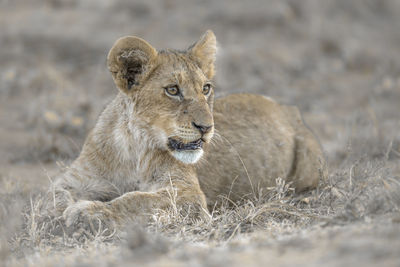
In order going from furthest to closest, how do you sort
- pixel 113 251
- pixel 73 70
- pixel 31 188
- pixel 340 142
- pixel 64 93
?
pixel 73 70, pixel 64 93, pixel 340 142, pixel 31 188, pixel 113 251

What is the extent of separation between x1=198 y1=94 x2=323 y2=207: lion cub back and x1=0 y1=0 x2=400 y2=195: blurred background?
1.22 metres

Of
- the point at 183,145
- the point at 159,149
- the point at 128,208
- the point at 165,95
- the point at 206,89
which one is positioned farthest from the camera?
the point at 206,89

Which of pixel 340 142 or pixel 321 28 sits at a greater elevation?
pixel 321 28

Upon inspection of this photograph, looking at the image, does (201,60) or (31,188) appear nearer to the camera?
(201,60)

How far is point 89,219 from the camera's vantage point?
409 centimetres

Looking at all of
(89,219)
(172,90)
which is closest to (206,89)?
(172,90)

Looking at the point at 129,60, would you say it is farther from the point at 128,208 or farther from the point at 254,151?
the point at 254,151

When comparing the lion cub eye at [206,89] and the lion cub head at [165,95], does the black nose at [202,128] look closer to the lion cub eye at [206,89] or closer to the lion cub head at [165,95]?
the lion cub head at [165,95]

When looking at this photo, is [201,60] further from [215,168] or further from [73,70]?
[73,70]

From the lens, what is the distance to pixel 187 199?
14.8 feet

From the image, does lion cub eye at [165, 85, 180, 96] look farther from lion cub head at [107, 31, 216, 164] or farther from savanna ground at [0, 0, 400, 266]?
savanna ground at [0, 0, 400, 266]

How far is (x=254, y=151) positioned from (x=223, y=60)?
6530 millimetres

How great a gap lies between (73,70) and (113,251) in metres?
8.28

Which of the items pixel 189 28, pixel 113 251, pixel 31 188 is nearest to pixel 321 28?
pixel 189 28
